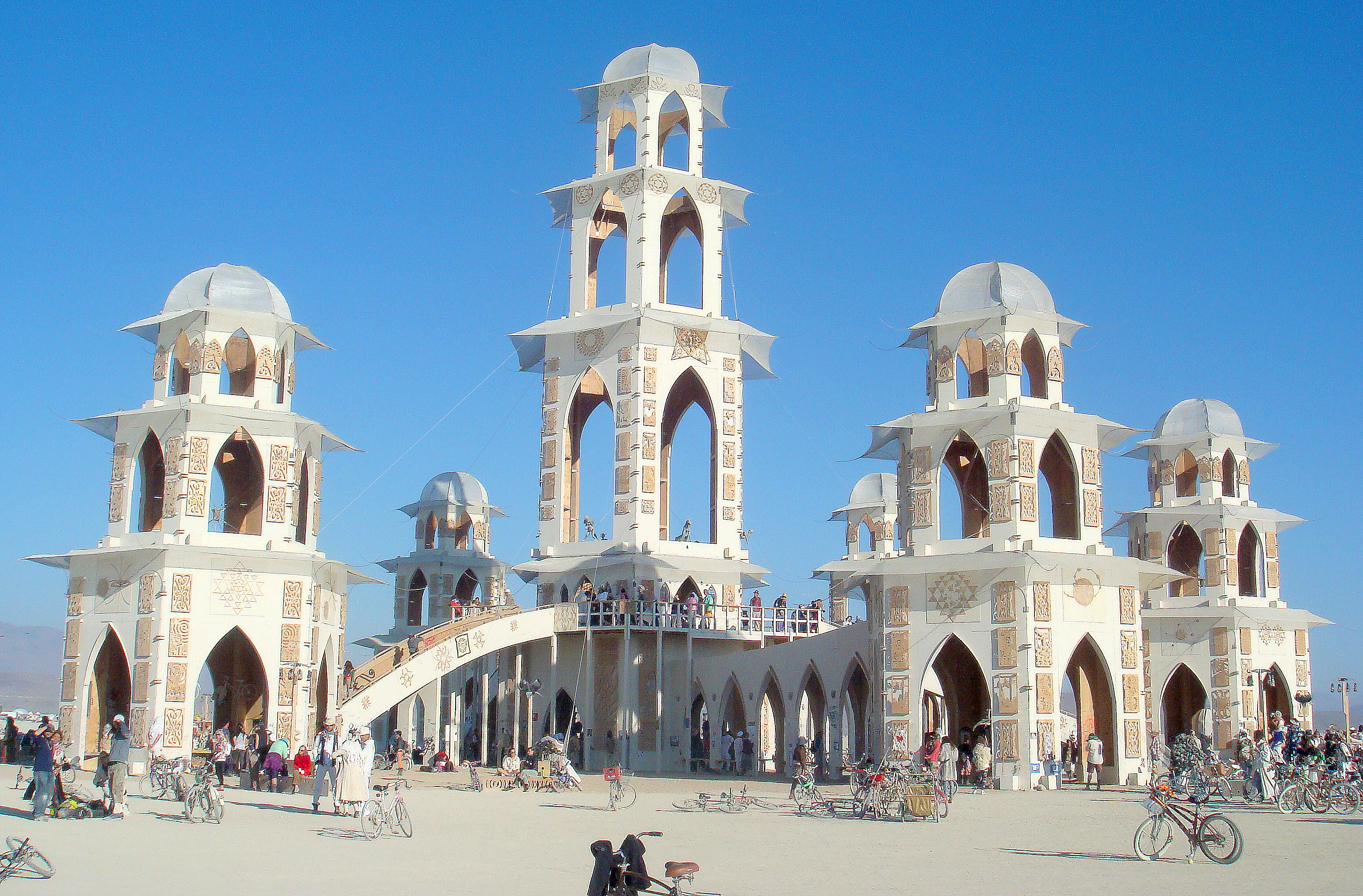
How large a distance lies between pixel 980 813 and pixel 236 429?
18.8 metres

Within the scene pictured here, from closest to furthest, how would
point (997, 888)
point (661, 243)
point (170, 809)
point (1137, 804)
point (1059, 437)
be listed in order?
point (997, 888)
point (170, 809)
point (1137, 804)
point (1059, 437)
point (661, 243)

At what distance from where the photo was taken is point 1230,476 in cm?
4581

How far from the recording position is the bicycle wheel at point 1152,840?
18.3 meters

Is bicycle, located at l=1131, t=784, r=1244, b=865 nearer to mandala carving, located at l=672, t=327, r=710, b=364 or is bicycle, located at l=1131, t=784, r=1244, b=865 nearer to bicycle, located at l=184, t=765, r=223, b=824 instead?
bicycle, located at l=184, t=765, r=223, b=824

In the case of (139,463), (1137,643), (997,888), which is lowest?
(997,888)

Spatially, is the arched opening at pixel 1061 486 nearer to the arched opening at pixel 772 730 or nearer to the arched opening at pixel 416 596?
the arched opening at pixel 772 730

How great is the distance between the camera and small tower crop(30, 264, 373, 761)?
3222 cm

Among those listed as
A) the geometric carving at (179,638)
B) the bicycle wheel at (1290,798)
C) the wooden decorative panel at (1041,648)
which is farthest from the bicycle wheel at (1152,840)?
the geometric carving at (179,638)

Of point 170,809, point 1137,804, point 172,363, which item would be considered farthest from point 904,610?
point 172,363

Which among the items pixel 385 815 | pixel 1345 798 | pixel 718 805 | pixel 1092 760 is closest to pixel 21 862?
pixel 385 815

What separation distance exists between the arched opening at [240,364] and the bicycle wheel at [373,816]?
15.9 metres

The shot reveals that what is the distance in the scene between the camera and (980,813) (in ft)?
81.4

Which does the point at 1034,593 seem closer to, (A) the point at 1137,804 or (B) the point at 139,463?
(A) the point at 1137,804

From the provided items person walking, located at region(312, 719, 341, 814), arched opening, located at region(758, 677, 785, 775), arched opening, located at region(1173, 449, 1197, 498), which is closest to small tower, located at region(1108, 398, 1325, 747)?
arched opening, located at region(1173, 449, 1197, 498)
